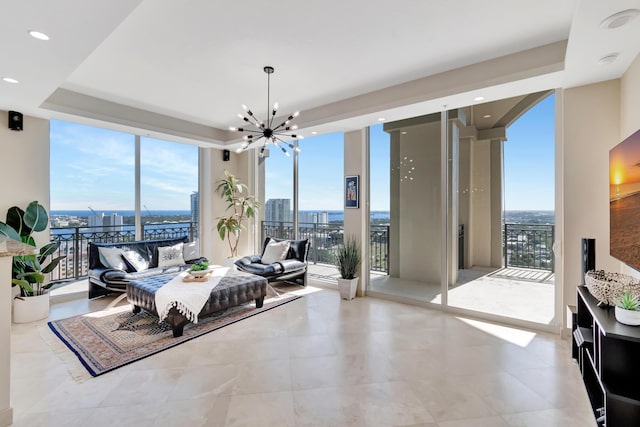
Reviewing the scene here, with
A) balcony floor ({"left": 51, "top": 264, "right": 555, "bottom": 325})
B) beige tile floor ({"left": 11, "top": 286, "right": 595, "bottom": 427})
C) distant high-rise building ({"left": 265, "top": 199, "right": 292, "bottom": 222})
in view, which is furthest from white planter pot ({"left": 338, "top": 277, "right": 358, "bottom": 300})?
distant high-rise building ({"left": 265, "top": 199, "right": 292, "bottom": 222})

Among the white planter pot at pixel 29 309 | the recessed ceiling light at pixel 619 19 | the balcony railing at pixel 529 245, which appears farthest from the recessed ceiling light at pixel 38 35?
the balcony railing at pixel 529 245

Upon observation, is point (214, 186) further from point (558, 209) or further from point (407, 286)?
point (558, 209)

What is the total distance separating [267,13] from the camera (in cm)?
253

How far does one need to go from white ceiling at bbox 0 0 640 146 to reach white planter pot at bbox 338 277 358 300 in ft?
8.02

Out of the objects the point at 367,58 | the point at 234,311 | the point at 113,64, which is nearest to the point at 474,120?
the point at 367,58

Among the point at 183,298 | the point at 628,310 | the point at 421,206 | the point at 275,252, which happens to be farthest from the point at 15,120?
the point at 628,310

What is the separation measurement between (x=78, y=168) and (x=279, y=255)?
11.9 ft

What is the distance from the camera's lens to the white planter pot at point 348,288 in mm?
4832

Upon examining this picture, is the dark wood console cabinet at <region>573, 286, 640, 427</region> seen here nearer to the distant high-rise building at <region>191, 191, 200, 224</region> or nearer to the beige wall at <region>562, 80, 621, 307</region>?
the beige wall at <region>562, 80, 621, 307</region>

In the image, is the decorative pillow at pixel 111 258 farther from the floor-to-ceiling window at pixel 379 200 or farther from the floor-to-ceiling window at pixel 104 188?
the floor-to-ceiling window at pixel 379 200

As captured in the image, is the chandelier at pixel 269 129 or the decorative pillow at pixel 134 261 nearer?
the chandelier at pixel 269 129

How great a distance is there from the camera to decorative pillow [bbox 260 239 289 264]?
5.65m

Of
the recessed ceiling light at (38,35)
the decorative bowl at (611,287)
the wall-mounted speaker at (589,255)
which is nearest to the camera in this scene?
the decorative bowl at (611,287)

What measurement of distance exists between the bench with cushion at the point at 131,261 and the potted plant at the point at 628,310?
492 centimetres
